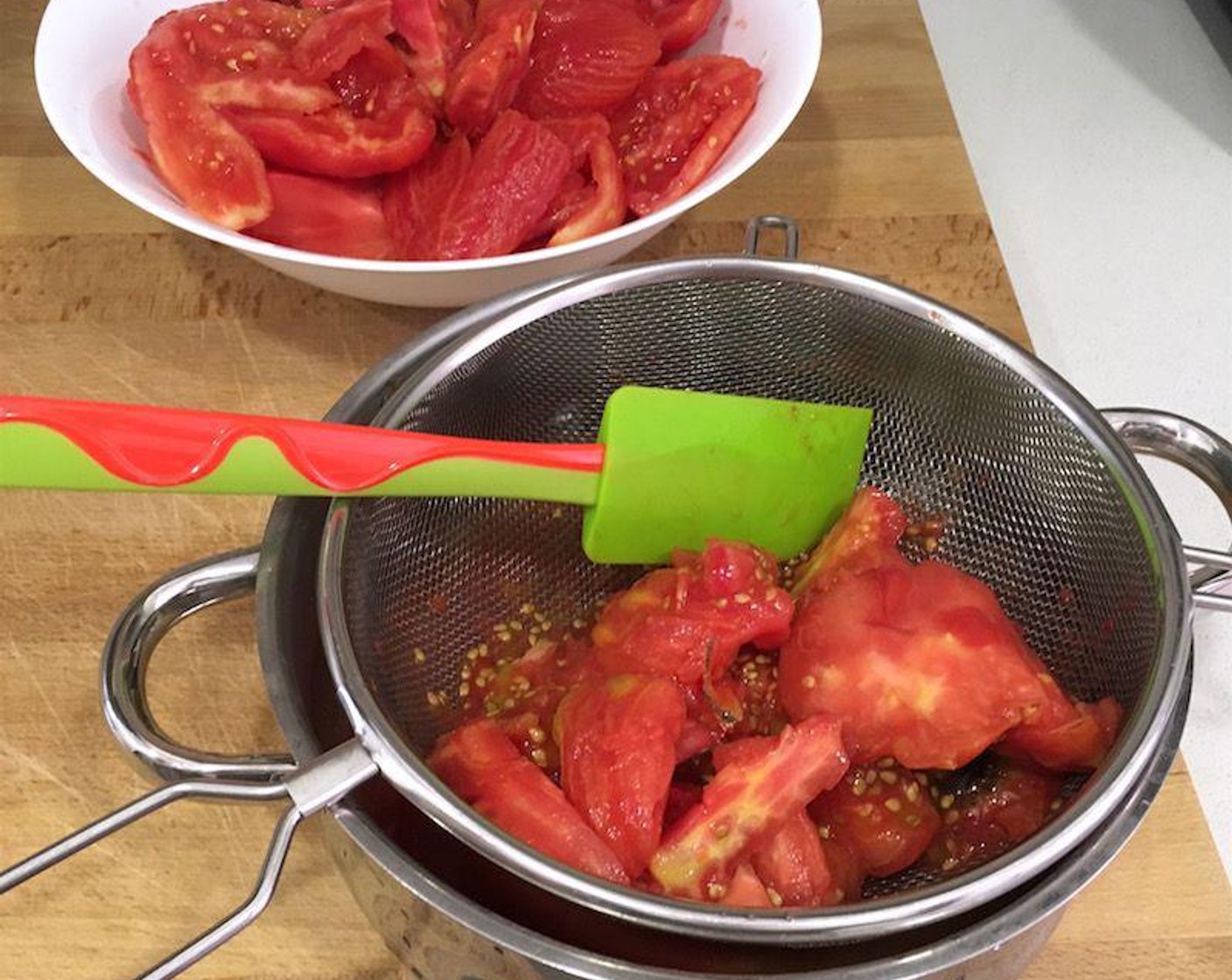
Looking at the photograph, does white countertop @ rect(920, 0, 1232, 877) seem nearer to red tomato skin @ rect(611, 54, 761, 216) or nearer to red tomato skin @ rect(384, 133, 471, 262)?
red tomato skin @ rect(611, 54, 761, 216)

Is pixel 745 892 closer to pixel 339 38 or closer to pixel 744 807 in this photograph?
pixel 744 807

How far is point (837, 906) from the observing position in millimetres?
670

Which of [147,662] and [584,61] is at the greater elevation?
[584,61]

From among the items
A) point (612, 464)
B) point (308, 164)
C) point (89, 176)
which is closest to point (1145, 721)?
point (612, 464)

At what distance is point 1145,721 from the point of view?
0.73 m

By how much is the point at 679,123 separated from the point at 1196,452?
0.53m

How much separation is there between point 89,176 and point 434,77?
0.39 meters

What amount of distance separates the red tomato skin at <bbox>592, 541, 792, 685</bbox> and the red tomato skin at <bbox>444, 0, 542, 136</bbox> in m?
0.48

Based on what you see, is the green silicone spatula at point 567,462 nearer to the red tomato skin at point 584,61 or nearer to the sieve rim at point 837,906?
the sieve rim at point 837,906

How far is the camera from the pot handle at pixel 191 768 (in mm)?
626

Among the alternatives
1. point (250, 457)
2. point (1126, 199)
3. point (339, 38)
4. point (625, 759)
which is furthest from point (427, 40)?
point (1126, 199)

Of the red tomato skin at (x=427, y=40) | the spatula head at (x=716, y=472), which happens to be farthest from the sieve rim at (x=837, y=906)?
the red tomato skin at (x=427, y=40)

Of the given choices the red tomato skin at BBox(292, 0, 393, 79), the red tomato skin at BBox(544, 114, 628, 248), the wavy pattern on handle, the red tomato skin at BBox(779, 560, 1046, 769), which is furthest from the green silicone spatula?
the red tomato skin at BBox(292, 0, 393, 79)

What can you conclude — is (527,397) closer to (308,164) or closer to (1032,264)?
(308,164)
